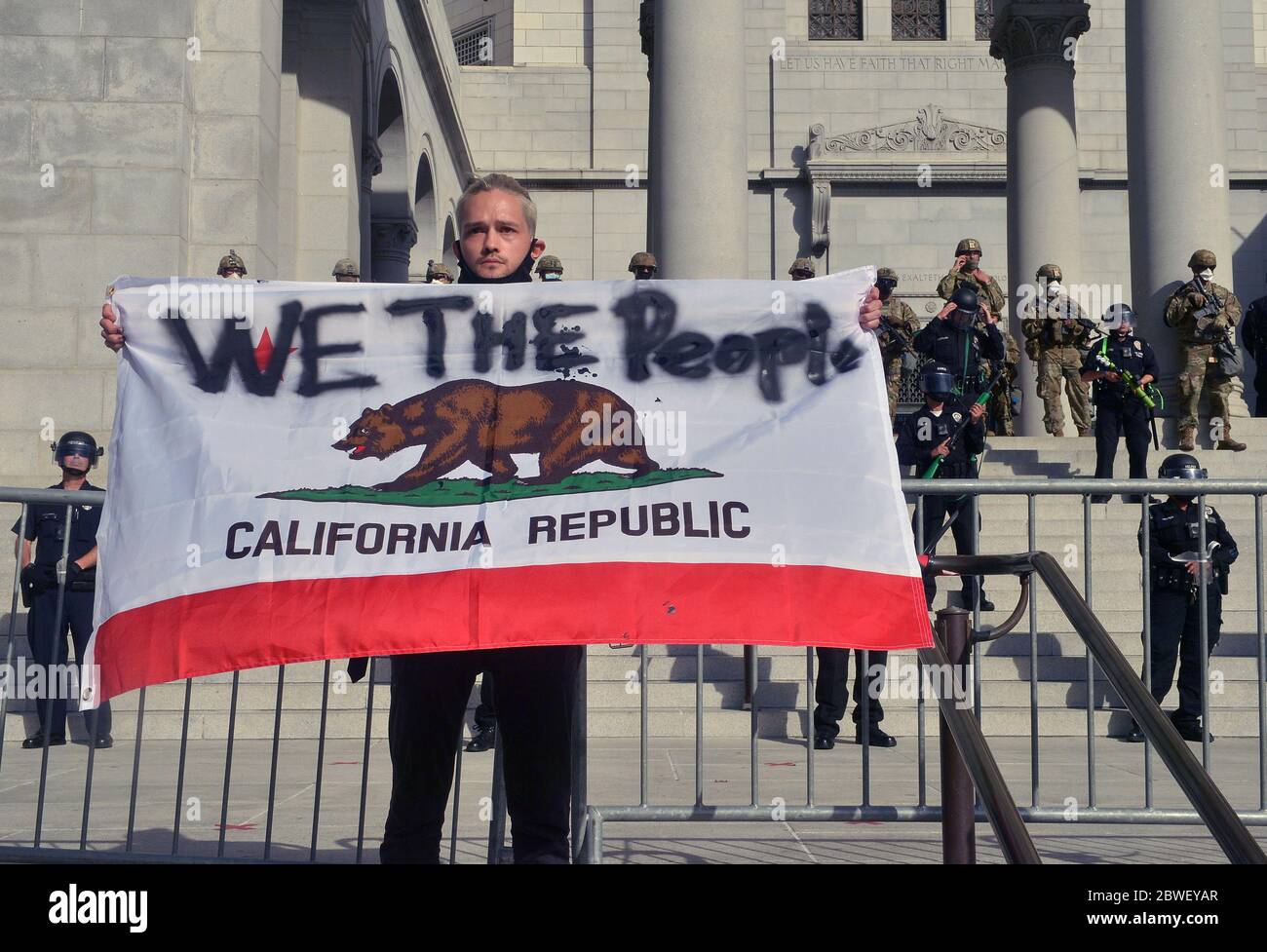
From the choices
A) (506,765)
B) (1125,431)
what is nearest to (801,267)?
(1125,431)

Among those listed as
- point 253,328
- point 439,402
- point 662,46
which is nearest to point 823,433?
point 439,402

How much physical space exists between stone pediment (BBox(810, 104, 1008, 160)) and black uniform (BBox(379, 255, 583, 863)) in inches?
1251

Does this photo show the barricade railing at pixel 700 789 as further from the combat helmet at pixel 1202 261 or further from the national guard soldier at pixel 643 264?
the combat helmet at pixel 1202 261

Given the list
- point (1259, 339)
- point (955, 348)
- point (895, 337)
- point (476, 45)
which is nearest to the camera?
point (955, 348)

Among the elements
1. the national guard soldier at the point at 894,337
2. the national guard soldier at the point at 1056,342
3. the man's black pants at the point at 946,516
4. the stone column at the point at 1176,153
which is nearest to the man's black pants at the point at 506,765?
the man's black pants at the point at 946,516

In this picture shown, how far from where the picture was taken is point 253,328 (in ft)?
14.3

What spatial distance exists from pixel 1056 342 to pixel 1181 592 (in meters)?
9.60

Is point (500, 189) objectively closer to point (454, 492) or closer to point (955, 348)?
point (454, 492)

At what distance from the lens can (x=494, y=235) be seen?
3.89 metres

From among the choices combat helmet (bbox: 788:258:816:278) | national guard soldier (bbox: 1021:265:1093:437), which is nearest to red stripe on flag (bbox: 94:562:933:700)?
combat helmet (bbox: 788:258:816:278)

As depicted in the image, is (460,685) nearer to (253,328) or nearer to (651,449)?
(651,449)

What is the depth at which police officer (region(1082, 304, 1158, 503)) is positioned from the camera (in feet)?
45.1

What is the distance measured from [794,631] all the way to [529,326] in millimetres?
1221

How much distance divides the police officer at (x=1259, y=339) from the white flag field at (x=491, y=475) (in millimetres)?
20594
